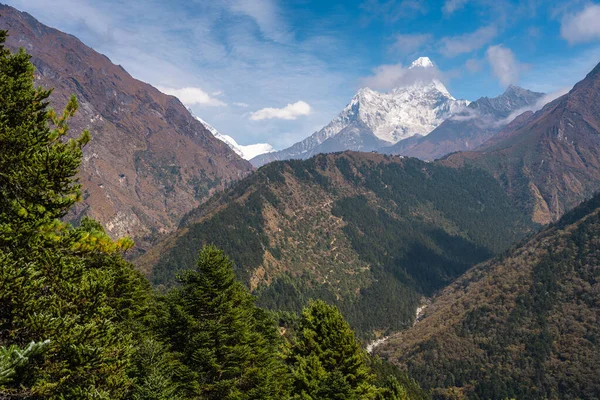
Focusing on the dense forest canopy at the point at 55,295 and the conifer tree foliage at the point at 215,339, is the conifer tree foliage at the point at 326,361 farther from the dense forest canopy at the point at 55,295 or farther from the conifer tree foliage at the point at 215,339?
Answer: the dense forest canopy at the point at 55,295

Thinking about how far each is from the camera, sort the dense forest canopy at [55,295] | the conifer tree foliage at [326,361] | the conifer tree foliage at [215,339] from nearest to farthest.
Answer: the dense forest canopy at [55,295] → the conifer tree foliage at [215,339] → the conifer tree foliage at [326,361]

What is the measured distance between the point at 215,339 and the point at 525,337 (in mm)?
177663

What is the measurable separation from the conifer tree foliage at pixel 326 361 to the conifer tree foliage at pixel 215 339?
8.38 feet

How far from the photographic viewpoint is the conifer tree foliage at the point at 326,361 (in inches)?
1050

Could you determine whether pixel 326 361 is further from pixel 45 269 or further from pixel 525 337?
pixel 525 337

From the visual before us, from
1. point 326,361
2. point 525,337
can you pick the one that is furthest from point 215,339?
point 525,337

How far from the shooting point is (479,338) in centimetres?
16588

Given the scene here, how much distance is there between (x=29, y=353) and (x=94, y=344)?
2.82 m

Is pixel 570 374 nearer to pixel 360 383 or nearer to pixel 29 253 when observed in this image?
pixel 360 383

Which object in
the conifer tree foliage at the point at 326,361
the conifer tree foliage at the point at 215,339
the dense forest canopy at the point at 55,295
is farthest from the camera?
the conifer tree foliage at the point at 326,361

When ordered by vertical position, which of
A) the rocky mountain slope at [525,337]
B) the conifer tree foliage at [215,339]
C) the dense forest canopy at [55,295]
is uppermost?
the dense forest canopy at [55,295]

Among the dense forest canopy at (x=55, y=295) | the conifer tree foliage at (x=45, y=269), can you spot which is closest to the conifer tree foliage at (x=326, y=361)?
the dense forest canopy at (x=55, y=295)

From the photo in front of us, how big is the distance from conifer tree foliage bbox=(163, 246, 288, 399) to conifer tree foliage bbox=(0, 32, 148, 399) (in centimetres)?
986

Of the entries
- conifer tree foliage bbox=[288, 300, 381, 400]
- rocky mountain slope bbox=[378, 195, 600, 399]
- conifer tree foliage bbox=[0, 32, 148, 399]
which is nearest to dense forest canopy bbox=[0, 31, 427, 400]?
conifer tree foliage bbox=[0, 32, 148, 399]
